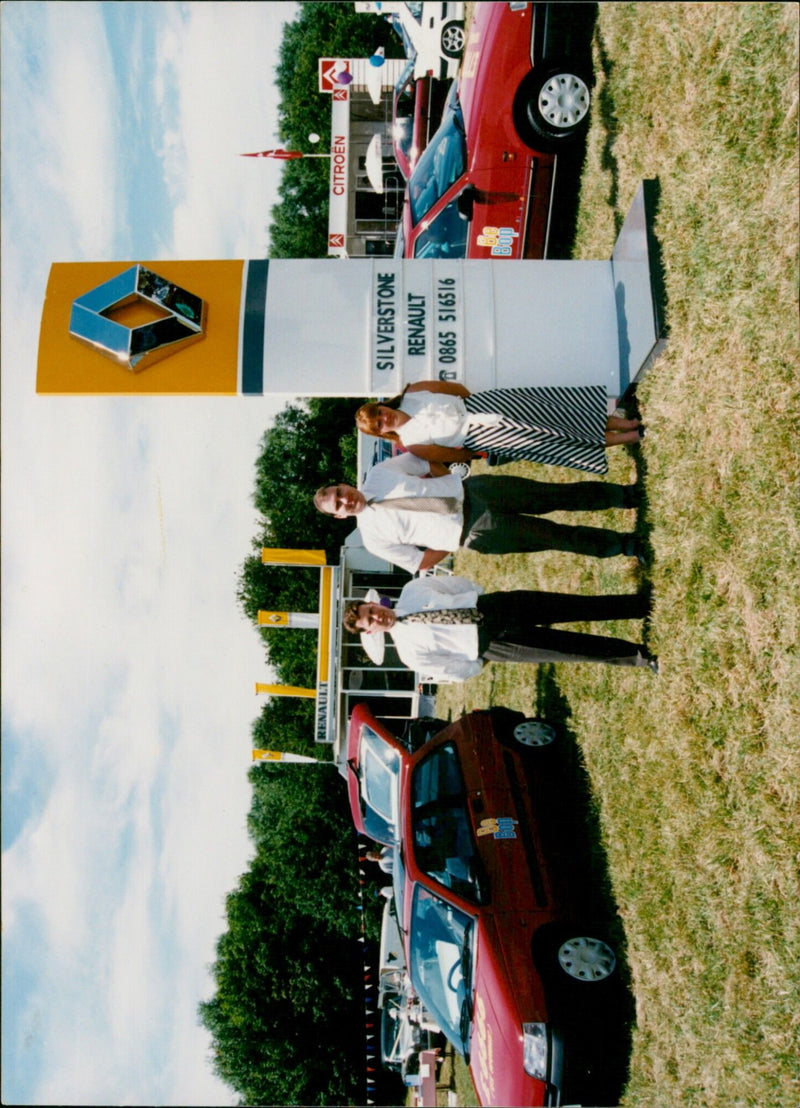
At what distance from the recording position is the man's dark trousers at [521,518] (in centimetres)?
475

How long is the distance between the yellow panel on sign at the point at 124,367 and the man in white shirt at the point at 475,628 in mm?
2050

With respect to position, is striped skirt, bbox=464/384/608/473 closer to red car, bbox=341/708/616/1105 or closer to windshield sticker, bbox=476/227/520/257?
red car, bbox=341/708/616/1105

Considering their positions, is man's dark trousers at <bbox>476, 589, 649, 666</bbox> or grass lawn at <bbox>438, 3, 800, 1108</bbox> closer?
grass lawn at <bbox>438, 3, 800, 1108</bbox>

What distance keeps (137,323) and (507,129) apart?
4.05 m

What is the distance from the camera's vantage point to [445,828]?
18.6 feet

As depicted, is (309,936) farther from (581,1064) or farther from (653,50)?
(653,50)

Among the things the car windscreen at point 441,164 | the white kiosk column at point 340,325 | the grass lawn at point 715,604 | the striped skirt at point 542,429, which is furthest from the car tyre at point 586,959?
the car windscreen at point 441,164

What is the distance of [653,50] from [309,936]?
72.5ft

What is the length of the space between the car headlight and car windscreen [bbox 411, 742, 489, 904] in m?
0.81

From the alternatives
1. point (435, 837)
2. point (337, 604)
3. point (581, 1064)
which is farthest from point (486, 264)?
point (337, 604)

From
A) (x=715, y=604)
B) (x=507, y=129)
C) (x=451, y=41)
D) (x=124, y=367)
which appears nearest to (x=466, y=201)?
(x=507, y=129)

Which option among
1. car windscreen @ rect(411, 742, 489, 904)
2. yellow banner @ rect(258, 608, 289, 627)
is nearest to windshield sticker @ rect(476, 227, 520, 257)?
car windscreen @ rect(411, 742, 489, 904)

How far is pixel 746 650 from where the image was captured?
392 cm

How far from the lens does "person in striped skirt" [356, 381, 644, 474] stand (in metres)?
4.82
